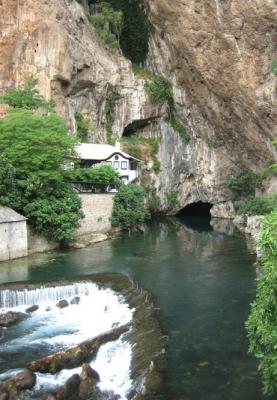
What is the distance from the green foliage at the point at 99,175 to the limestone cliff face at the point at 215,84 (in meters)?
9.73

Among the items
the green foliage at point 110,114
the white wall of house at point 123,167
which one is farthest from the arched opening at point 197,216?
the green foliage at point 110,114

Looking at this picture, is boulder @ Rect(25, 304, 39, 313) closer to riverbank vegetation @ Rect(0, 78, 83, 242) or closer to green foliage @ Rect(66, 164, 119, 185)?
riverbank vegetation @ Rect(0, 78, 83, 242)

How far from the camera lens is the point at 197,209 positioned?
55.5 meters

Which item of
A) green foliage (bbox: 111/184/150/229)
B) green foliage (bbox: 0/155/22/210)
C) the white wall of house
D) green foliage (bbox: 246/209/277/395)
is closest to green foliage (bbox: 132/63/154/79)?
the white wall of house

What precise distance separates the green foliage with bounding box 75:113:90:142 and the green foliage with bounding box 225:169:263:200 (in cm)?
1515

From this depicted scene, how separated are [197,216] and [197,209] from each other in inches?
117

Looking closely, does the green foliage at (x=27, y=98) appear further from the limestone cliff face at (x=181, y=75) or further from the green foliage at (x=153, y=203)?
the green foliage at (x=153, y=203)

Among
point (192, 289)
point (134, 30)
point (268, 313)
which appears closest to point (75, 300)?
point (192, 289)

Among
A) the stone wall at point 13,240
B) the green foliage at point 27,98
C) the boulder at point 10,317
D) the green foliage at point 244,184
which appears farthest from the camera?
the green foliage at point 244,184

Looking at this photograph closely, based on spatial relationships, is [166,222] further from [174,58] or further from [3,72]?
[3,72]

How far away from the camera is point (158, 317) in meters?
16.5

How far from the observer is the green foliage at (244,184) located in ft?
147

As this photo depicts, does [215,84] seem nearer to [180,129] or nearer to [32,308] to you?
[180,129]

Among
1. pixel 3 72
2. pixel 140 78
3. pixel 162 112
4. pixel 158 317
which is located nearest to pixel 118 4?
pixel 140 78
